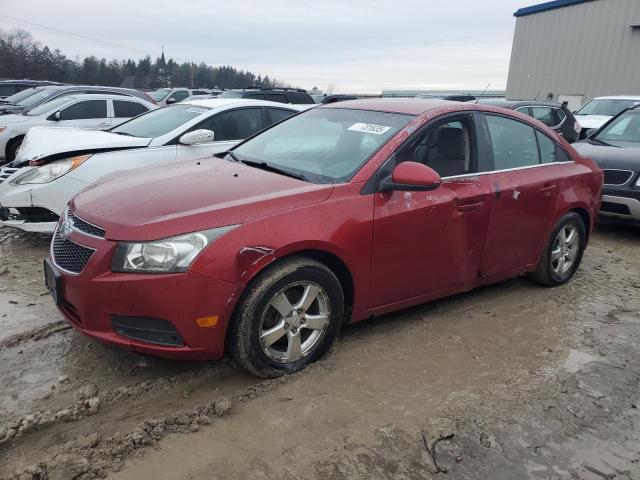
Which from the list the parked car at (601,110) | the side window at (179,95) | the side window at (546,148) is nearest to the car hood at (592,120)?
the parked car at (601,110)

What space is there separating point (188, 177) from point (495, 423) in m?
2.34

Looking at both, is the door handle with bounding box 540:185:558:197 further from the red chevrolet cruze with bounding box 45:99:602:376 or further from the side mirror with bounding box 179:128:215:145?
the side mirror with bounding box 179:128:215:145

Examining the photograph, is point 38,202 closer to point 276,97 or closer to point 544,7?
point 276,97

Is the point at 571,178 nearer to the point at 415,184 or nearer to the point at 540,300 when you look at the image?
the point at 540,300

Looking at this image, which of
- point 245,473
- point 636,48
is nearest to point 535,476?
point 245,473

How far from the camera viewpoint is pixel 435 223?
3641mm

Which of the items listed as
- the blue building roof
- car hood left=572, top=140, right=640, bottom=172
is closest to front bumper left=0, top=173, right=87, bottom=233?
A: car hood left=572, top=140, right=640, bottom=172

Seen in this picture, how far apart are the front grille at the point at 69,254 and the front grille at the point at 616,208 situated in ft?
19.9

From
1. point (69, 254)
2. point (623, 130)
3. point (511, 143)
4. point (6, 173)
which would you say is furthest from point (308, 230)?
point (623, 130)

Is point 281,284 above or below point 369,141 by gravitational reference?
below

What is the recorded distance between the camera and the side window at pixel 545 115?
11.8m

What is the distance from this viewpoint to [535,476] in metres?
2.50

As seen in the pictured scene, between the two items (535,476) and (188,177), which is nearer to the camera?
(535,476)

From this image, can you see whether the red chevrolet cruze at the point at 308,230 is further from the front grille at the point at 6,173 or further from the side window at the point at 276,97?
the side window at the point at 276,97
